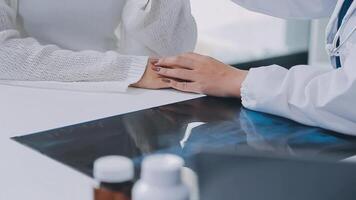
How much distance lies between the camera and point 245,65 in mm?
2826

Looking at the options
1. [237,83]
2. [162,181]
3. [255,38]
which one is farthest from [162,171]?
[255,38]

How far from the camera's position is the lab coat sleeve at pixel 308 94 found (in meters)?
0.86

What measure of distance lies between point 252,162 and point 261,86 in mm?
457

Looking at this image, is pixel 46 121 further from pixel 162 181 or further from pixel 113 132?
pixel 162 181

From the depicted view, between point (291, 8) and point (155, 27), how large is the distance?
0.33 m

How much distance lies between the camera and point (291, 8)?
1.34 metres

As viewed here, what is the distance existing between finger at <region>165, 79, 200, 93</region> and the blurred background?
155 cm

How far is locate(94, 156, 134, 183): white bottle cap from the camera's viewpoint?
1.69 ft

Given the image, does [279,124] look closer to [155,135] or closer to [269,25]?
[155,135]

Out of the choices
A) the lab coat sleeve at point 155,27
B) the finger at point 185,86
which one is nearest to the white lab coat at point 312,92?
the finger at point 185,86

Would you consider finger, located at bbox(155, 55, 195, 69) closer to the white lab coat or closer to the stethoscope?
the white lab coat

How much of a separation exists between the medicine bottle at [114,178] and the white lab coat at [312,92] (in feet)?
1.48

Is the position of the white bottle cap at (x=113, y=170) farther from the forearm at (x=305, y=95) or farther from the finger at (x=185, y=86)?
the finger at (x=185, y=86)

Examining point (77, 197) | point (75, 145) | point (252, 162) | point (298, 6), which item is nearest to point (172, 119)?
point (75, 145)
